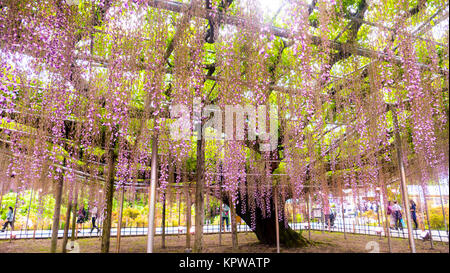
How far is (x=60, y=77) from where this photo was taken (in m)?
3.48

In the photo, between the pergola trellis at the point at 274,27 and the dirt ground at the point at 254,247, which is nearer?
the pergola trellis at the point at 274,27

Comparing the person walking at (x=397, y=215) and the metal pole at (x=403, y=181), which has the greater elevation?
the metal pole at (x=403, y=181)

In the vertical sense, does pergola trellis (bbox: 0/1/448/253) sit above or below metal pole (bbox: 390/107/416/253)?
above

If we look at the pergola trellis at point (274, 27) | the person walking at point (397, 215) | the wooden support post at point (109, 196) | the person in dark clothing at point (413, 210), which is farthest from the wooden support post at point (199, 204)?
the person walking at point (397, 215)

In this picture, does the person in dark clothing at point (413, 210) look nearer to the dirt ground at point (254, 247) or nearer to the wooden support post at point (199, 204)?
the dirt ground at point (254, 247)

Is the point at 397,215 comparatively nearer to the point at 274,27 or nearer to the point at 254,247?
the point at 254,247

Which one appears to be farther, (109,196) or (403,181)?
(109,196)

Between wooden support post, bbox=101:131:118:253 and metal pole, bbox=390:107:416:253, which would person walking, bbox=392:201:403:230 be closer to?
metal pole, bbox=390:107:416:253

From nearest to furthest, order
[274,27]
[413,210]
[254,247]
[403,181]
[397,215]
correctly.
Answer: [274,27] < [403,181] < [413,210] < [254,247] < [397,215]

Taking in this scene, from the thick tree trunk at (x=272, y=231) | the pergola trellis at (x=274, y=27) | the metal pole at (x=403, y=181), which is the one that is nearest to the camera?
the pergola trellis at (x=274, y=27)

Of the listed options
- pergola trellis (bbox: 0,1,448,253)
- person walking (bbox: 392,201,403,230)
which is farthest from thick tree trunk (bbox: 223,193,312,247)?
pergola trellis (bbox: 0,1,448,253)

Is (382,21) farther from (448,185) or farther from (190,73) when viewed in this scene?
(190,73)

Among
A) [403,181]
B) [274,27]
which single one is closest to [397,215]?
[403,181]
